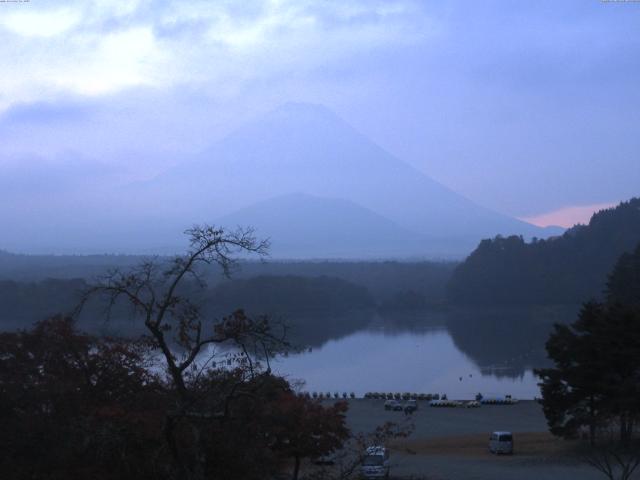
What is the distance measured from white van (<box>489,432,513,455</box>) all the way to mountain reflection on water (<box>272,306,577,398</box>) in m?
2.96

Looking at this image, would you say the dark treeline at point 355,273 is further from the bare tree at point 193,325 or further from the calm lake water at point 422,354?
the bare tree at point 193,325

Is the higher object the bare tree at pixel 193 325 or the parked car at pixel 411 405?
the bare tree at pixel 193 325

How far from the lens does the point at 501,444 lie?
10148 millimetres

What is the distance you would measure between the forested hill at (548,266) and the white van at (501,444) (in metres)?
35.6

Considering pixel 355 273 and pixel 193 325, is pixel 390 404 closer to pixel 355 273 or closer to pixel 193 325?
pixel 193 325

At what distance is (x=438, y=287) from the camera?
54562mm

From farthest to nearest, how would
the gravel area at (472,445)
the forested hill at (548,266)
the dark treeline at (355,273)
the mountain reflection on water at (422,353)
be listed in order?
the dark treeline at (355,273) → the forested hill at (548,266) → the mountain reflection on water at (422,353) → the gravel area at (472,445)

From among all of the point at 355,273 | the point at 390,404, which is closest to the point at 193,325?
the point at 390,404

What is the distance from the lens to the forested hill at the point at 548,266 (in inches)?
1816

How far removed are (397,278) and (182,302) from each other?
5640 centimetres

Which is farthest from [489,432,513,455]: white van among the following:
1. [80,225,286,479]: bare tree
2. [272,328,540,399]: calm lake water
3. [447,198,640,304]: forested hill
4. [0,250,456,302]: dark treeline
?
[0,250,456,302]: dark treeline

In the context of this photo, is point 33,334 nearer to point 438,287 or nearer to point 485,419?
point 485,419

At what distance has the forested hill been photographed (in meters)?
46.1

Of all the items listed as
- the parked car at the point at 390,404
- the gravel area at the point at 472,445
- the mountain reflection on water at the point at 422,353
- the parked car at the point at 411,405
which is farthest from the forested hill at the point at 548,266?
the parked car at the point at 390,404
